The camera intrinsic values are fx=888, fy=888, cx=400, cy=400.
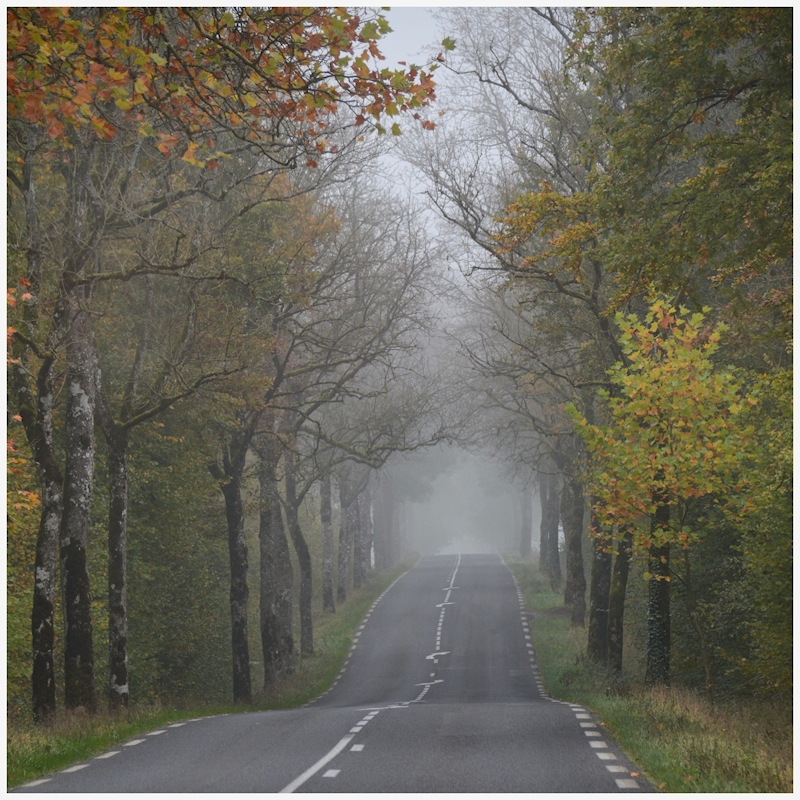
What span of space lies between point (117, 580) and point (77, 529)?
1.91 m

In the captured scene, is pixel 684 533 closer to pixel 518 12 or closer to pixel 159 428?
pixel 159 428

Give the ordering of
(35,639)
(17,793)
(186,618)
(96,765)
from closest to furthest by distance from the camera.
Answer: (17,793), (96,765), (35,639), (186,618)

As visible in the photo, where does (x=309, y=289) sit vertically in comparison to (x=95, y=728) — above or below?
above

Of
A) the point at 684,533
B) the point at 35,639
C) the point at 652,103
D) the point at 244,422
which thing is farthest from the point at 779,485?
the point at 244,422

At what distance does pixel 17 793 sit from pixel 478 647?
23.8m

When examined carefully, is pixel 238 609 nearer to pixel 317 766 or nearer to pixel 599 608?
pixel 599 608

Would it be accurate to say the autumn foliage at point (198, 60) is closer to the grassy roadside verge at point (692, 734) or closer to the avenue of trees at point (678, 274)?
the avenue of trees at point (678, 274)

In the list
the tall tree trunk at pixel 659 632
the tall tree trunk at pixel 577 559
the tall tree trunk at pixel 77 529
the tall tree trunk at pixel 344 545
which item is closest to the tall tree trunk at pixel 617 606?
the tall tree trunk at pixel 659 632

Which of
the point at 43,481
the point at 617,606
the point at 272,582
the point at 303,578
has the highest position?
Answer: the point at 43,481

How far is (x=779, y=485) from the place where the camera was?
41.0 ft

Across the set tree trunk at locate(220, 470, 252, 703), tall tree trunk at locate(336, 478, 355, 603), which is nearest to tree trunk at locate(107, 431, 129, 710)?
tree trunk at locate(220, 470, 252, 703)

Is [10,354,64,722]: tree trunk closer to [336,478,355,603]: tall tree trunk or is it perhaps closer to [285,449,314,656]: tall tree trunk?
[285,449,314,656]: tall tree trunk

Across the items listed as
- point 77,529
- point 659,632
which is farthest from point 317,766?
point 659,632

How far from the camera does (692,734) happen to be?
11.5m
